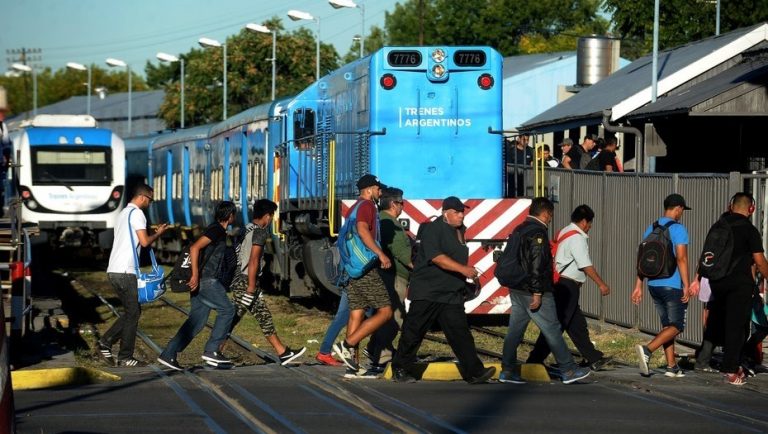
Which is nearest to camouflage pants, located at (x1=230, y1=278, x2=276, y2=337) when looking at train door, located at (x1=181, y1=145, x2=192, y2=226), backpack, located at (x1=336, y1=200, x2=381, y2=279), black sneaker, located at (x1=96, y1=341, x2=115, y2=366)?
backpack, located at (x1=336, y1=200, x2=381, y2=279)

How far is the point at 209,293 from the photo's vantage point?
567 inches

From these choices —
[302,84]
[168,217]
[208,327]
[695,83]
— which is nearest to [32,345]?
[208,327]

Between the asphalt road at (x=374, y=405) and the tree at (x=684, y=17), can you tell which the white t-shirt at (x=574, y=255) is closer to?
the asphalt road at (x=374, y=405)

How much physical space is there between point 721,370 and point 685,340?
361 centimetres

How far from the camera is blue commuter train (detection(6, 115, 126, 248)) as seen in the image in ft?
112

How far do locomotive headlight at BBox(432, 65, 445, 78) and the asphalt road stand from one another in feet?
22.9

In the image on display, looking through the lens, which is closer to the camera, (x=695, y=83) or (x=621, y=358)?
(x=621, y=358)

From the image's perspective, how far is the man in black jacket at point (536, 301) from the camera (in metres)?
13.3

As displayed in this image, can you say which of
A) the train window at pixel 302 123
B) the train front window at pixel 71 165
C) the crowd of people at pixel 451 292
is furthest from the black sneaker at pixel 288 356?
the train front window at pixel 71 165

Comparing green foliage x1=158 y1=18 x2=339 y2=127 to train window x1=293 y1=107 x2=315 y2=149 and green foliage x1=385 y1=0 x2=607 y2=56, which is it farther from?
train window x1=293 y1=107 x2=315 y2=149

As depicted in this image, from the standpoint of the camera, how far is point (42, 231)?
113 feet

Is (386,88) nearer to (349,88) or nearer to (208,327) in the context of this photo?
(349,88)

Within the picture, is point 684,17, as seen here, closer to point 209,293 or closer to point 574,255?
point 574,255

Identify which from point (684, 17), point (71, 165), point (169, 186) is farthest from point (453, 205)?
point (684, 17)
